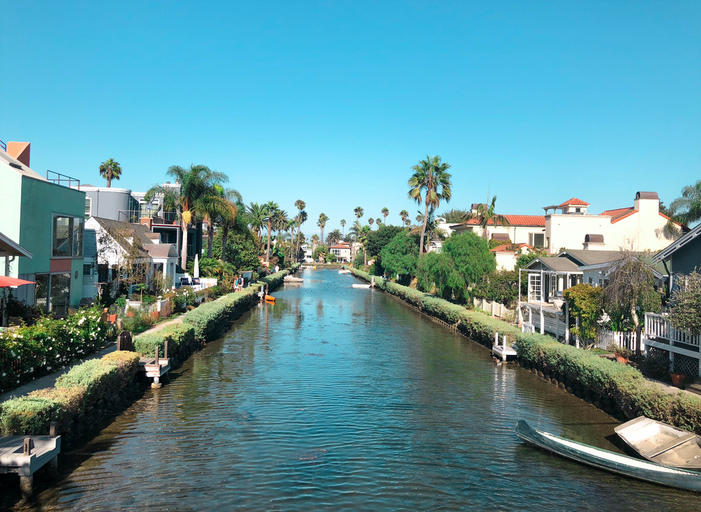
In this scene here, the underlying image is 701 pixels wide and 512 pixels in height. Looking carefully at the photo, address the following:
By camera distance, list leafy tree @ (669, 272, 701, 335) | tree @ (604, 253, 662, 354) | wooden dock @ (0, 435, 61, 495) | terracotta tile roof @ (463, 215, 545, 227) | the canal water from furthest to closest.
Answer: terracotta tile roof @ (463, 215, 545, 227) → tree @ (604, 253, 662, 354) → leafy tree @ (669, 272, 701, 335) → the canal water → wooden dock @ (0, 435, 61, 495)

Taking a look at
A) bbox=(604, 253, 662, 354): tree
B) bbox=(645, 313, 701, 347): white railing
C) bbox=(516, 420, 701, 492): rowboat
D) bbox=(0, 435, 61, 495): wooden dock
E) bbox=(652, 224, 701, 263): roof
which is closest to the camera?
bbox=(0, 435, 61, 495): wooden dock

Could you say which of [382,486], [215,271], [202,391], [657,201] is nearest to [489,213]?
[657,201]

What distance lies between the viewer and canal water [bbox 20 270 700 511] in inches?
Answer: 459

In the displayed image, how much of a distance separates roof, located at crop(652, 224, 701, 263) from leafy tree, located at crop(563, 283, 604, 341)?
3239 mm

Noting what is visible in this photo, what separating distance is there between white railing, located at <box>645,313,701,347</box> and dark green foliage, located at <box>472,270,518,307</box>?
19.8 m

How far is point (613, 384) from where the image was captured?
675 inches

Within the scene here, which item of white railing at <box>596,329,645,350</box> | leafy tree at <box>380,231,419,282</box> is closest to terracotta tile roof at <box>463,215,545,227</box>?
leafy tree at <box>380,231,419,282</box>

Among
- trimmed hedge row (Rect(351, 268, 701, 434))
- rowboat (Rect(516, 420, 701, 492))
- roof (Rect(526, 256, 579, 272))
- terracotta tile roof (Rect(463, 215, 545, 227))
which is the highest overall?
terracotta tile roof (Rect(463, 215, 545, 227))

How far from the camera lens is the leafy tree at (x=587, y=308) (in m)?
24.7

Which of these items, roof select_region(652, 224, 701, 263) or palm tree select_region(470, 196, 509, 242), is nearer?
roof select_region(652, 224, 701, 263)

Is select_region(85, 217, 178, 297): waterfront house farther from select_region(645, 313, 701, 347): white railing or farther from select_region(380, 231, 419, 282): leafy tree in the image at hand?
select_region(380, 231, 419, 282): leafy tree

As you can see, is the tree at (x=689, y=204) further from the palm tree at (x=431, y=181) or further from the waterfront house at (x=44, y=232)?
the waterfront house at (x=44, y=232)

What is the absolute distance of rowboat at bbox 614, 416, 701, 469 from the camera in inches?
498

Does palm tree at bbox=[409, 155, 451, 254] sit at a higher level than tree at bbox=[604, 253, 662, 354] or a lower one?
higher
